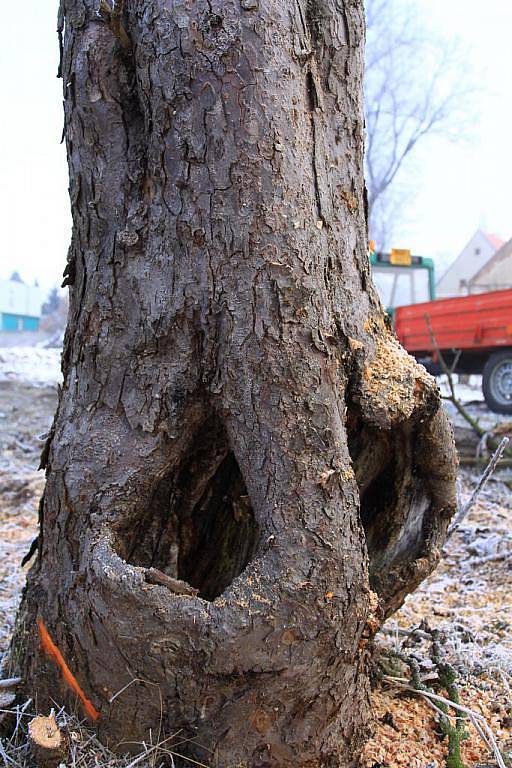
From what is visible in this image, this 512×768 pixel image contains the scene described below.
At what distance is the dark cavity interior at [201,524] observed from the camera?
1.95 meters

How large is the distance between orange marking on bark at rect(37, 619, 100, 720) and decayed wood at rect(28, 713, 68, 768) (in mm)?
98

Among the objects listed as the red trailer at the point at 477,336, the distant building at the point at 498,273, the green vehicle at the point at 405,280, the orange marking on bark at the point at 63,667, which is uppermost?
the distant building at the point at 498,273

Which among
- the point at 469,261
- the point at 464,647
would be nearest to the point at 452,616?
the point at 464,647

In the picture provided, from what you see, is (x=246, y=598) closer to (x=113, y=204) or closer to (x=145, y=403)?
(x=145, y=403)

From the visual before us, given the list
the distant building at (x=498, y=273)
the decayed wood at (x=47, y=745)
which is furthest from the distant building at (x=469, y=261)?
the decayed wood at (x=47, y=745)

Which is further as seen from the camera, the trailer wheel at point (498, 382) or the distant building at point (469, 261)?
the distant building at point (469, 261)

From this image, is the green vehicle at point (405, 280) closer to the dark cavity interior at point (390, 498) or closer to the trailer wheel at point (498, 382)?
the trailer wheel at point (498, 382)

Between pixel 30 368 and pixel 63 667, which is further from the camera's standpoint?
pixel 30 368

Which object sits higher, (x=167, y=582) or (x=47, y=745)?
(x=167, y=582)

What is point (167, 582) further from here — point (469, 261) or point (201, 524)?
point (469, 261)

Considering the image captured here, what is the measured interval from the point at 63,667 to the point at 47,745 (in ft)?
0.76

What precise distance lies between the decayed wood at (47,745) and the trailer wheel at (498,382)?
7.50 meters

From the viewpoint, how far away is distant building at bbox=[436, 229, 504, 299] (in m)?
40.4

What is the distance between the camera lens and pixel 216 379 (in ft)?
5.82
